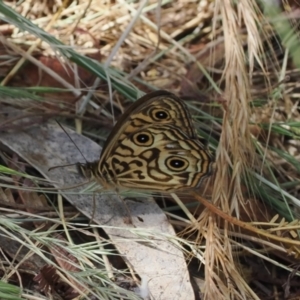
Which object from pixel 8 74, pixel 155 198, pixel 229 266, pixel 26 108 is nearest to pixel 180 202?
pixel 155 198

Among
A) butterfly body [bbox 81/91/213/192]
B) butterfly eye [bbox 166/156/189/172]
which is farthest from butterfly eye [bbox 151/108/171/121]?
butterfly eye [bbox 166/156/189/172]

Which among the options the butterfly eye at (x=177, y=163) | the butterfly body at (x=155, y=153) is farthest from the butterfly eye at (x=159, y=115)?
the butterfly eye at (x=177, y=163)

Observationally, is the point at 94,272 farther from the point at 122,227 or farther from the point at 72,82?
the point at 72,82

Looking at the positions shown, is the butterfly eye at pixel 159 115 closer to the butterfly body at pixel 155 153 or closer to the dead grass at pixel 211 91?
the butterfly body at pixel 155 153

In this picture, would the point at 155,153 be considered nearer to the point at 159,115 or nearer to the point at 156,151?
the point at 156,151

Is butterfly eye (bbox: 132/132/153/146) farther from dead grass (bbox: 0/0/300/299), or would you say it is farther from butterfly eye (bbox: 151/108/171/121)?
dead grass (bbox: 0/0/300/299)

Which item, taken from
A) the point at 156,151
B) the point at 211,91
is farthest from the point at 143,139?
the point at 211,91
